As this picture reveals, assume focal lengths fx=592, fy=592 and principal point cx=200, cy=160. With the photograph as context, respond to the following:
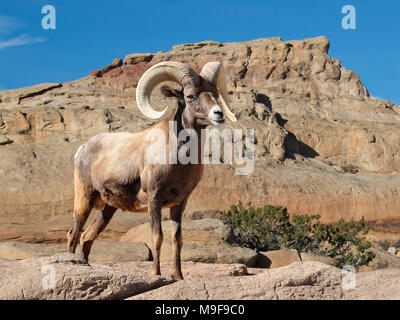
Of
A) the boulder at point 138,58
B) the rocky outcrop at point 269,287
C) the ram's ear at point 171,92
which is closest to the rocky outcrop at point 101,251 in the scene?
the ram's ear at point 171,92

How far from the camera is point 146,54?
2464 inches

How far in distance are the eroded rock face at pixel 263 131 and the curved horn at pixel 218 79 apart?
56.2 ft

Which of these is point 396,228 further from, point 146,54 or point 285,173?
point 146,54

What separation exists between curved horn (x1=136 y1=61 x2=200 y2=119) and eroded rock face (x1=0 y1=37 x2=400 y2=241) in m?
17.1

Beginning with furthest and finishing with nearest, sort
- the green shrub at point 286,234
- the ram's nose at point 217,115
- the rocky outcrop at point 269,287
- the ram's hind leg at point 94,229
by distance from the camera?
1. the green shrub at point 286,234
2. the ram's hind leg at point 94,229
3. the ram's nose at point 217,115
4. the rocky outcrop at point 269,287

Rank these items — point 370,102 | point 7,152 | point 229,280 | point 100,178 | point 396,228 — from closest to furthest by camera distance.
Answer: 1. point 229,280
2. point 100,178
3. point 7,152
4. point 396,228
5. point 370,102

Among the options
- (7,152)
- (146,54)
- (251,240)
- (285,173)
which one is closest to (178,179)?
(251,240)

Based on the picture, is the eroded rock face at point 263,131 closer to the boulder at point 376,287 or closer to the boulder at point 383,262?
the boulder at point 383,262

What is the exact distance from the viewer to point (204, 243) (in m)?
17.1

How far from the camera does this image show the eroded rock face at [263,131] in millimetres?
31578

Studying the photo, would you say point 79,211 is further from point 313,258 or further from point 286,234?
point 286,234

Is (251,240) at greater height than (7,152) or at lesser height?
lesser

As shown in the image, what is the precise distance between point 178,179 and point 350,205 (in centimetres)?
3104

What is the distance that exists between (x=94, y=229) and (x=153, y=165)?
2156 millimetres
